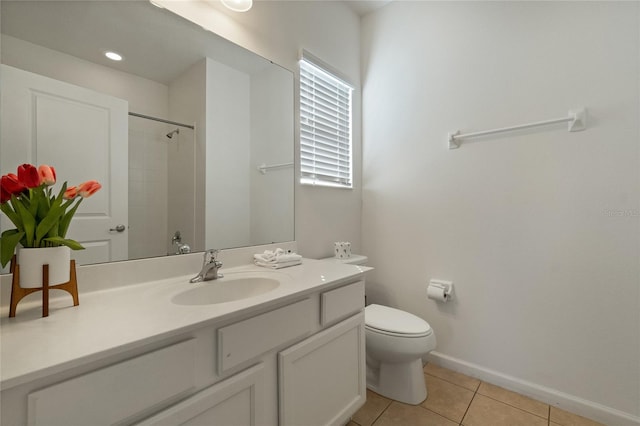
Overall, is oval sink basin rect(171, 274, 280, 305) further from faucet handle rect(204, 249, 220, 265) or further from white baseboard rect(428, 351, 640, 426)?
white baseboard rect(428, 351, 640, 426)

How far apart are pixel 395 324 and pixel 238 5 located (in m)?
→ 1.82

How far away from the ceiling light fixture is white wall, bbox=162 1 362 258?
5cm

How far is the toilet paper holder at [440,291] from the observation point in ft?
5.84

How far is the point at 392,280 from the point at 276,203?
110 cm

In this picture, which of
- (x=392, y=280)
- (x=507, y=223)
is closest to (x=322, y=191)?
(x=392, y=280)

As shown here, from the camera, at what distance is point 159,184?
1.15 m

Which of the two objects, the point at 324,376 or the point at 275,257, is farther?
the point at 275,257

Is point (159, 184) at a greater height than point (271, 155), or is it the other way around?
point (271, 155)

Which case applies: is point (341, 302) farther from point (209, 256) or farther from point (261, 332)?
point (209, 256)

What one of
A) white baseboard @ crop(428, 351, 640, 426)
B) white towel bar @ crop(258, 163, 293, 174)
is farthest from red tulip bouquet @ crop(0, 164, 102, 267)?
white baseboard @ crop(428, 351, 640, 426)

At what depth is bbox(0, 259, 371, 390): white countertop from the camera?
511mm

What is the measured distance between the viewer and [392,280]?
6.91 ft

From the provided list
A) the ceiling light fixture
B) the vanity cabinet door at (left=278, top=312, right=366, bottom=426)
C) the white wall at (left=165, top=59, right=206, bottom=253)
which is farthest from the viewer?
the ceiling light fixture

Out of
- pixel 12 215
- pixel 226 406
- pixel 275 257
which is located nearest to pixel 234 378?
pixel 226 406
